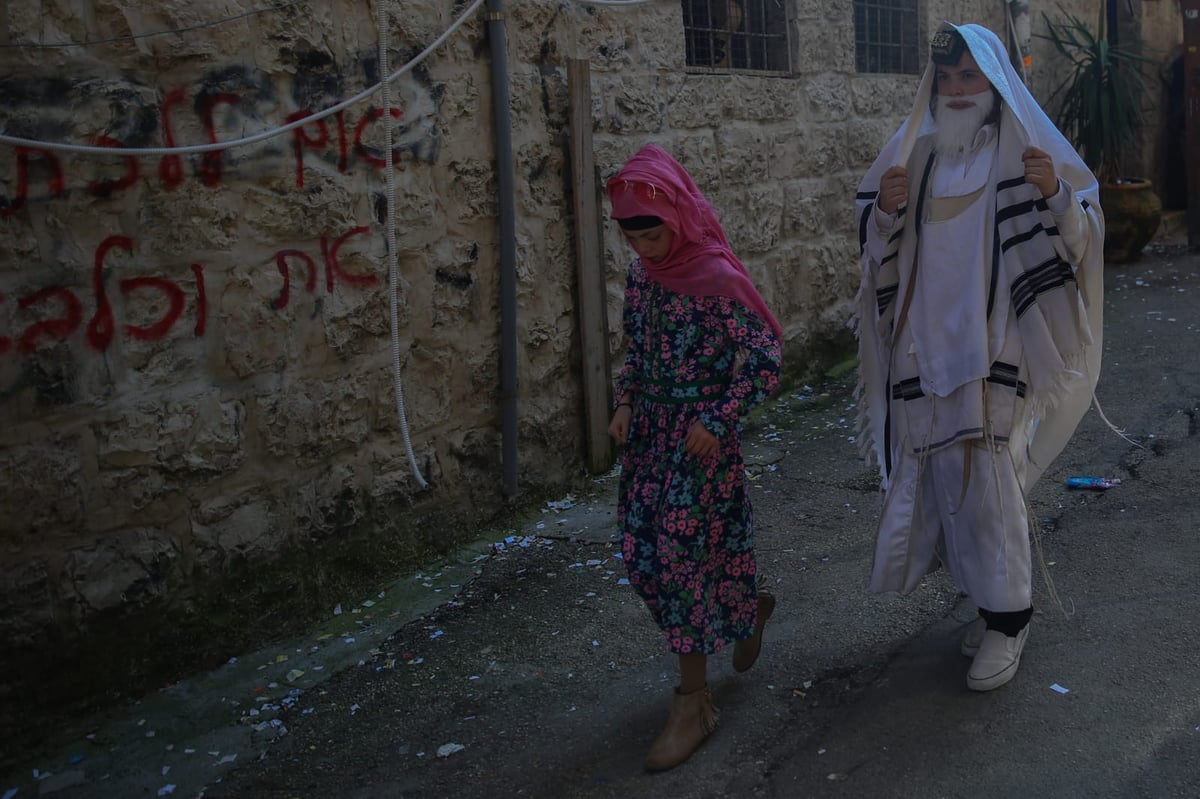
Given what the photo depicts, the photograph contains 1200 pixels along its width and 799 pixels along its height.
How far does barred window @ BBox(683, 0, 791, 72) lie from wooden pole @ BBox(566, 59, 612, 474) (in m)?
1.26

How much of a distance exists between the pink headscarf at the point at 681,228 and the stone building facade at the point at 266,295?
1.44 metres

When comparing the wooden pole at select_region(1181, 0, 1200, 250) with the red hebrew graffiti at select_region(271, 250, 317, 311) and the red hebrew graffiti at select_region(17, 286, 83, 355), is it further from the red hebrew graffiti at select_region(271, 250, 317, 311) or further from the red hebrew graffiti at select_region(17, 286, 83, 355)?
the red hebrew graffiti at select_region(17, 286, 83, 355)

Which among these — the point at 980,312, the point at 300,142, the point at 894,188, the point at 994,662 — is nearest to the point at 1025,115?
the point at 894,188

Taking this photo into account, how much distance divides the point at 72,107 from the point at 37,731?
1840mm

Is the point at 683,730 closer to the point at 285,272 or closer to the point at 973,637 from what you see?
the point at 973,637

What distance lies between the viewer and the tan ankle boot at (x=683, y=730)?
3.09 m

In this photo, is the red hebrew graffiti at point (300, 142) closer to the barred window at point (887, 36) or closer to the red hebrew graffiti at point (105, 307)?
the red hebrew graffiti at point (105, 307)

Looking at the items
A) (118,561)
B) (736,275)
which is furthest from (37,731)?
(736,275)

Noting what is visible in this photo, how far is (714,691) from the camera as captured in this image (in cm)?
351

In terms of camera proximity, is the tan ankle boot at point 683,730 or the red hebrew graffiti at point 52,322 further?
the red hebrew graffiti at point 52,322

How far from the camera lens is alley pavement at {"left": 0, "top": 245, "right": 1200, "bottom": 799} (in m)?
3.04

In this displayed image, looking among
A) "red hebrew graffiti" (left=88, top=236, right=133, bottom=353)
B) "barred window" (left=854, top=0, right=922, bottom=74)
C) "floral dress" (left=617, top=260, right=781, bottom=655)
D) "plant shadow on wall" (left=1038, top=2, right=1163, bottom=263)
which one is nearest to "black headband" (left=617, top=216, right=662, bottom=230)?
"floral dress" (left=617, top=260, right=781, bottom=655)

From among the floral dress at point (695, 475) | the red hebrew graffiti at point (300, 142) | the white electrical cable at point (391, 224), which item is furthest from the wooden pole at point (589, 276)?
the floral dress at point (695, 475)

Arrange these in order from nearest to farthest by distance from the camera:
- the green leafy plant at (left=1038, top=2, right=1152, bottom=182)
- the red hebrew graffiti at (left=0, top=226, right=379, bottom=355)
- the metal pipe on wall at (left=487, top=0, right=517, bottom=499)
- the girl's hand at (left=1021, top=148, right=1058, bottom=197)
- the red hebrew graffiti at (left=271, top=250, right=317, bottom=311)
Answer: the girl's hand at (left=1021, top=148, right=1058, bottom=197), the red hebrew graffiti at (left=0, top=226, right=379, bottom=355), the red hebrew graffiti at (left=271, top=250, right=317, bottom=311), the metal pipe on wall at (left=487, top=0, right=517, bottom=499), the green leafy plant at (left=1038, top=2, right=1152, bottom=182)
